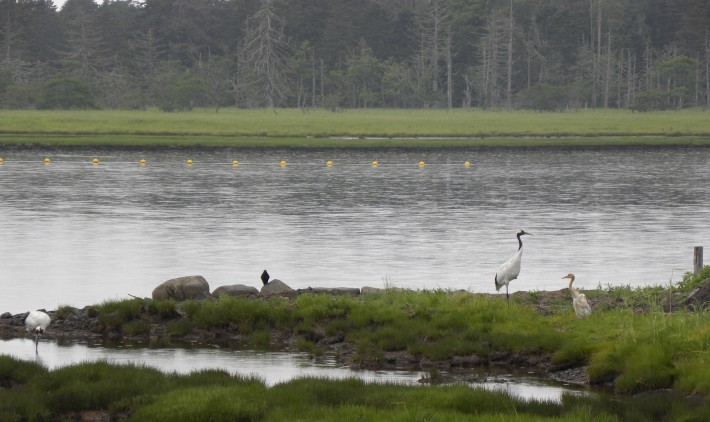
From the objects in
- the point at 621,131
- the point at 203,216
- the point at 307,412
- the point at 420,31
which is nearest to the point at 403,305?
the point at 307,412

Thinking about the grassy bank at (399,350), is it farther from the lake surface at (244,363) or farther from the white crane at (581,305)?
the lake surface at (244,363)

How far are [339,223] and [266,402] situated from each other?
97.5 ft

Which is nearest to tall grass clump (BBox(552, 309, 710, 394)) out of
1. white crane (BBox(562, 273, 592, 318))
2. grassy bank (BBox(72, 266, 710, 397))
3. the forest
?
grassy bank (BBox(72, 266, 710, 397))

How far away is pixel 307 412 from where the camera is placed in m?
16.3

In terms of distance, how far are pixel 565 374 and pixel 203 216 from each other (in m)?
30.5

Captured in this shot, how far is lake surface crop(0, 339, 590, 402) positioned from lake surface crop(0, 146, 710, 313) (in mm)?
5054

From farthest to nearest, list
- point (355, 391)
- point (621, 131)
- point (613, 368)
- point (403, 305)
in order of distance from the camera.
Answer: point (621, 131)
point (403, 305)
point (613, 368)
point (355, 391)

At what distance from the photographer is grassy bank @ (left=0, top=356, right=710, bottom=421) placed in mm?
16203

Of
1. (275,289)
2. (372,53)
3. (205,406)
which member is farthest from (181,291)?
(372,53)

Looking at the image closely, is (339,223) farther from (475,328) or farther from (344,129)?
(344,129)

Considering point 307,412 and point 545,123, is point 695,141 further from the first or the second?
point 307,412

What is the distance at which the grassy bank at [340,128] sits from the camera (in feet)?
321

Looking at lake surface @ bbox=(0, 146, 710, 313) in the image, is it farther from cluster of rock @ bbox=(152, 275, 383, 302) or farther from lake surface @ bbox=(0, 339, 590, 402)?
lake surface @ bbox=(0, 339, 590, 402)

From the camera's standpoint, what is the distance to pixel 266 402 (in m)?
16.8
